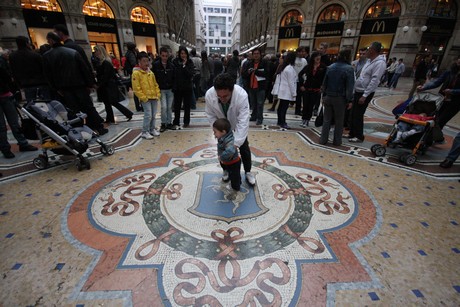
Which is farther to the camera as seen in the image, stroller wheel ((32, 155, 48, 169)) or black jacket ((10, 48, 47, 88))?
black jacket ((10, 48, 47, 88))

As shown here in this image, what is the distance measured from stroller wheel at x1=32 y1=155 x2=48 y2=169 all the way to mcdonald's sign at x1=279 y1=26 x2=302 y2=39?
22.5 metres

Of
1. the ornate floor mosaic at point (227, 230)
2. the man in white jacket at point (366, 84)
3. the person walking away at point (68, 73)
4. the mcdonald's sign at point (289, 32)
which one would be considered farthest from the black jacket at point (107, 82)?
the mcdonald's sign at point (289, 32)

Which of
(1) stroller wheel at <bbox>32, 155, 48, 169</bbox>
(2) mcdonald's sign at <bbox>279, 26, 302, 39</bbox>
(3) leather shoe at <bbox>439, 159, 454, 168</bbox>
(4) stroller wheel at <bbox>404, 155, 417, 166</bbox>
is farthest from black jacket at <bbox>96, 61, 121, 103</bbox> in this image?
(2) mcdonald's sign at <bbox>279, 26, 302, 39</bbox>

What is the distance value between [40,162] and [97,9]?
61.1 feet

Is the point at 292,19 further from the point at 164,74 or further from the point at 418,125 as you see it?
the point at 418,125

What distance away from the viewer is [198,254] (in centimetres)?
179

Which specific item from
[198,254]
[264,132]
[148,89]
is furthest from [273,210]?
[148,89]

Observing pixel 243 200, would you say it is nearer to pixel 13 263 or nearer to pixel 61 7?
pixel 13 263

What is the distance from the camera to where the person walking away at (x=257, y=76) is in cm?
508

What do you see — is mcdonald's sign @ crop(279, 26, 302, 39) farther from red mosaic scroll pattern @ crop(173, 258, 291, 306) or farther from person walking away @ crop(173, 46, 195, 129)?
red mosaic scroll pattern @ crop(173, 258, 291, 306)

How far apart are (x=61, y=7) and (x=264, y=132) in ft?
59.8

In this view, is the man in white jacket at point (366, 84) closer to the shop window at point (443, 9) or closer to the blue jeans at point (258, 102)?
the blue jeans at point (258, 102)

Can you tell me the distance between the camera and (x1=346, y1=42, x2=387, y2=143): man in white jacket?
12.2ft

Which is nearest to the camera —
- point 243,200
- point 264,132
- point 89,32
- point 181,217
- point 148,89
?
point 181,217
